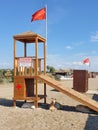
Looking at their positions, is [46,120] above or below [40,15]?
below

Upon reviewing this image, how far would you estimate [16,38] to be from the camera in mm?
14641

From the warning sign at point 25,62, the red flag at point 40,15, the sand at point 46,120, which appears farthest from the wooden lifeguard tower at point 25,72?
the red flag at point 40,15

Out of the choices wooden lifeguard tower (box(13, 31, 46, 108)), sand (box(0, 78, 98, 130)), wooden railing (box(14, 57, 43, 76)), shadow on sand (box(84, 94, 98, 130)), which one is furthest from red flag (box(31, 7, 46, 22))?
shadow on sand (box(84, 94, 98, 130))

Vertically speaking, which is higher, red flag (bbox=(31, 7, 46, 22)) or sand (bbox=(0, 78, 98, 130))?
red flag (bbox=(31, 7, 46, 22))

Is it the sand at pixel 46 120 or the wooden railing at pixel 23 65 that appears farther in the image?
the wooden railing at pixel 23 65

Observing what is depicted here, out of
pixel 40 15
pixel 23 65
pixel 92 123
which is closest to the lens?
pixel 92 123

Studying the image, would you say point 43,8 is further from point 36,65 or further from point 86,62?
point 86,62

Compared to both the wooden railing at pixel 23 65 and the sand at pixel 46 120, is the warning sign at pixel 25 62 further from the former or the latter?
the sand at pixel 46 120

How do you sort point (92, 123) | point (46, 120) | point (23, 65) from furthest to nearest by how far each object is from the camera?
point (23, 65)
point (46, 120)
point (92, 123)

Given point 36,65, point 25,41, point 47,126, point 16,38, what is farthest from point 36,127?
point 25,41

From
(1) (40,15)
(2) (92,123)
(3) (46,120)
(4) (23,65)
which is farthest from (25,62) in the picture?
(2) (92,123)

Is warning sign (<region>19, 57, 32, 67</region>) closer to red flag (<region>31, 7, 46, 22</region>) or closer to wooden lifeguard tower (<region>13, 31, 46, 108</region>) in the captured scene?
wooden lifeguard tower (<region>13, 31, 46, 108</region>)

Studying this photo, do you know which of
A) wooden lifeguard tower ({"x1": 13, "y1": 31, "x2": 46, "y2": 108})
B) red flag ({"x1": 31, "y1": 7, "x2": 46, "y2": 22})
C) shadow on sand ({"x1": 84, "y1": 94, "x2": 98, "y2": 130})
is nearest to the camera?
shadow on sand ({"x1": 84, "y1": 94, "x2": 98, "y2": 130})

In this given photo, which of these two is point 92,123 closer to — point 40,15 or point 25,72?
point 25,72
